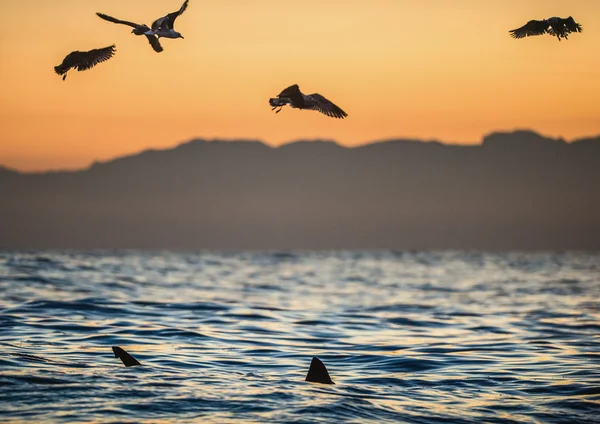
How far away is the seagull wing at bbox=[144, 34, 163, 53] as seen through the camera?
56.3 ft

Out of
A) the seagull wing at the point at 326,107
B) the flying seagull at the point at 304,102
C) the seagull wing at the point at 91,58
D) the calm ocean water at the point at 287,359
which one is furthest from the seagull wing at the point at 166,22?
A: the calm ocean water at the point at 287,359

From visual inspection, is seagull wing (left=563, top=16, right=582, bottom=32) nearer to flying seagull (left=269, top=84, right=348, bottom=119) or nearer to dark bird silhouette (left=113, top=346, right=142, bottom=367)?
flying seagull (left=269, top=84, right=348, bottom=119)

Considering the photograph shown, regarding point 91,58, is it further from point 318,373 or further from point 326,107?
point 318,373

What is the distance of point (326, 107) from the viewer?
18.6 meters

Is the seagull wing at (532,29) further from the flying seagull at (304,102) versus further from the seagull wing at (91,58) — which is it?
the seagull wing at (91,58)

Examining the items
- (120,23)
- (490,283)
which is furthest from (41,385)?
(490,283)

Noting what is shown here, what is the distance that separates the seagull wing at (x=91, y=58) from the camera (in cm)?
1783

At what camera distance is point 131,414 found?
52.7 ft

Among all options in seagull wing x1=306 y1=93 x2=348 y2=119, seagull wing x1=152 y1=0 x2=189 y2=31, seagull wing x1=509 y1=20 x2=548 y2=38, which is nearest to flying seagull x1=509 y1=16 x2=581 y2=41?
seagull wing x1=509 y1=20 x2=548 y2=38

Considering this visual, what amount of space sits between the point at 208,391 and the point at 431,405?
4484 millimetres

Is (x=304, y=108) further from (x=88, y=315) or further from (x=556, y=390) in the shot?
(x=88, y=315)

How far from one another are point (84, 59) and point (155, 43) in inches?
65.5

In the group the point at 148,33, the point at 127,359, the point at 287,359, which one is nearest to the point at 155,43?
the point at 148,33

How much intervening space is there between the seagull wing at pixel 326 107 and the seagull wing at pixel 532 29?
4.38 m
